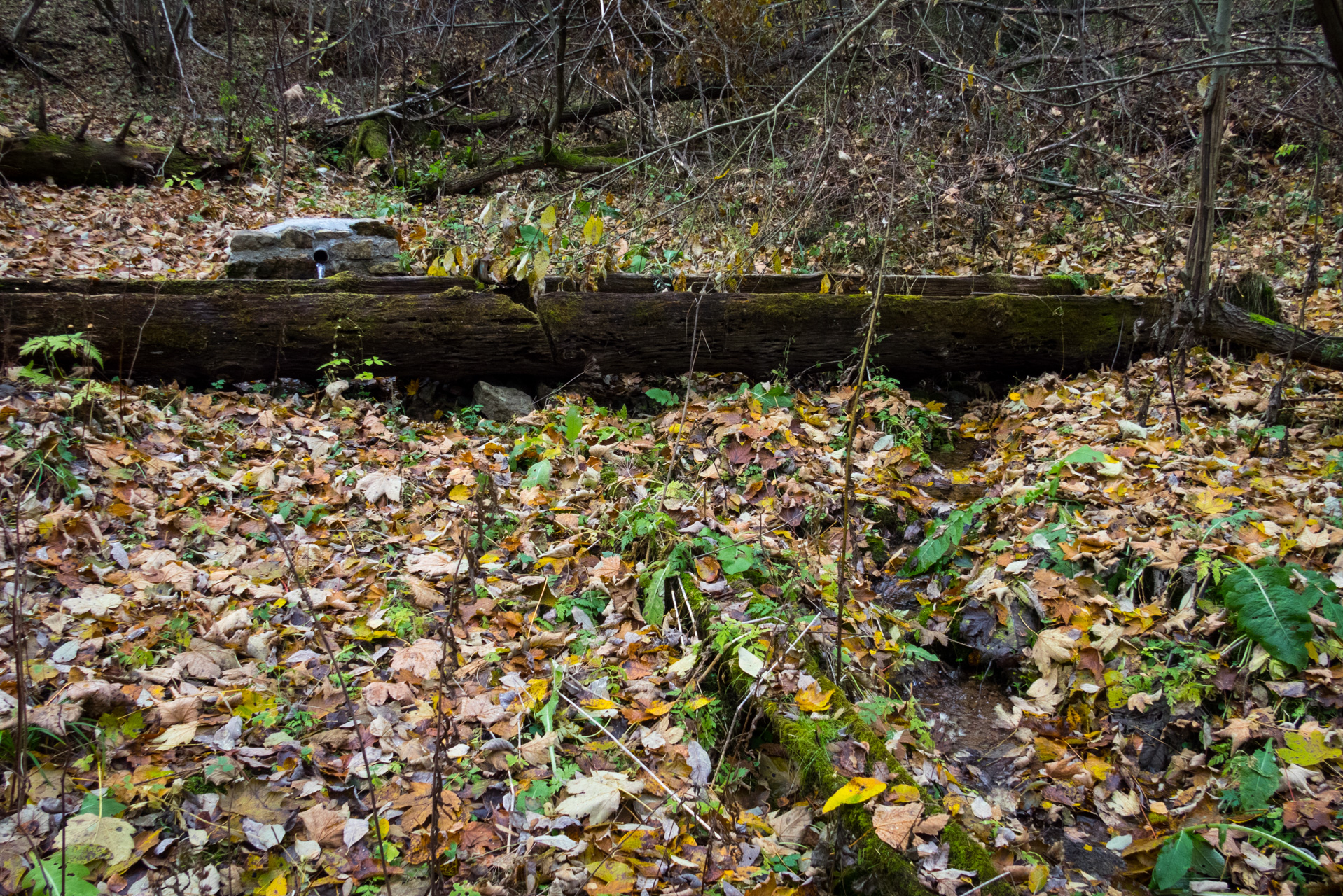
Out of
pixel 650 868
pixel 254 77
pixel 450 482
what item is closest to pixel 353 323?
A: pixel 450 482

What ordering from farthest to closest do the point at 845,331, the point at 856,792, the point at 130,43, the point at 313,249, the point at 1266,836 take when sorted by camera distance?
the point at 130,43, the point at 845,331, the point at 313,249, the point at 1266,836, the point at 856,792

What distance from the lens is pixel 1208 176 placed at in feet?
16.1

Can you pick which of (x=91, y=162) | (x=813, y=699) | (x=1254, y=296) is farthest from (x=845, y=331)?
(x=91, y=162)

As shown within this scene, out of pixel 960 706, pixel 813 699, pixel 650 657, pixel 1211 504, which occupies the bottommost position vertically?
pixel 960 706

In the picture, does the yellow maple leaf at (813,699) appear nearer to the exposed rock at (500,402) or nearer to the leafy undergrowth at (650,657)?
the leafy undergrowth at (650,657)

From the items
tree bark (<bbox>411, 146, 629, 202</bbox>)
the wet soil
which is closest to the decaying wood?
the wet soil

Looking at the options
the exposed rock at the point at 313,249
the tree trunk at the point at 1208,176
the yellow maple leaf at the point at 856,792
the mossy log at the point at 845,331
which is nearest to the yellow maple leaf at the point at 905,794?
the yellow maple leaf at the point at 856,792

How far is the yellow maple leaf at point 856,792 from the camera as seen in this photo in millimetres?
2104

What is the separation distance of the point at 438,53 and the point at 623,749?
35.4 ft

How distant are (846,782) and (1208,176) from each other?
4.83m

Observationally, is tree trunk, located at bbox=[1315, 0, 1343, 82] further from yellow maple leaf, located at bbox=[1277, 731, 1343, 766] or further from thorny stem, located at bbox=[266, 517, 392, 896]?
thorny stem, located at bbox=[266, 517, 392, 896]

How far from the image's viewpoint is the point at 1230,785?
263 centimetres

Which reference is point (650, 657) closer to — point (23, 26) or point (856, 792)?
point (856, 792)

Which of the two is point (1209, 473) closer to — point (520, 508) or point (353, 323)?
point (520, 508)
